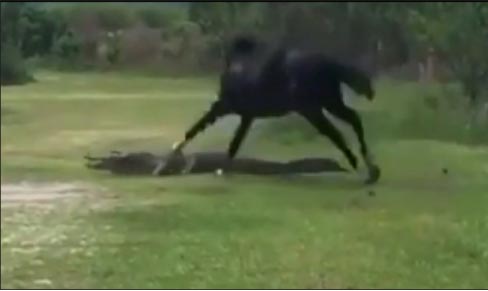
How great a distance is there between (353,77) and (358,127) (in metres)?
0.07

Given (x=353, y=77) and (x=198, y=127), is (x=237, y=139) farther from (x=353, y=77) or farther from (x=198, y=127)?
(x=353, y=77)

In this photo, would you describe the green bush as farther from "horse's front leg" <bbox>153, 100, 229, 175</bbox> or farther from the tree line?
"horse's front leg" <bbox>153, 100, 229, 175</bbox>

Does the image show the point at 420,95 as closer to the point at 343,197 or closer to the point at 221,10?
the point at 343,197

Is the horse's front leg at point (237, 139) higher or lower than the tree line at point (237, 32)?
lower

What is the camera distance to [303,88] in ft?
4.09

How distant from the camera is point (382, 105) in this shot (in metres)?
1.23

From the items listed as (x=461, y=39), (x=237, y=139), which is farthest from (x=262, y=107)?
(x=461, y=39)

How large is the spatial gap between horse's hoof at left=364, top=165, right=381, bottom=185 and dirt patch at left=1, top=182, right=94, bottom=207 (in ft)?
1.30

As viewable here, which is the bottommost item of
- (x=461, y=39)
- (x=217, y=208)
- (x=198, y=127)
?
(x=217, y=208)

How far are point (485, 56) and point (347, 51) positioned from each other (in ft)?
0.61

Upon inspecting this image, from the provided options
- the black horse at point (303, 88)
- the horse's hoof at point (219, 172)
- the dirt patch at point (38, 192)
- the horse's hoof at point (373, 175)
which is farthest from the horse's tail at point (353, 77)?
the dirt patch at point (38, 192)

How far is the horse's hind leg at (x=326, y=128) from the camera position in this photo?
48.9 inches

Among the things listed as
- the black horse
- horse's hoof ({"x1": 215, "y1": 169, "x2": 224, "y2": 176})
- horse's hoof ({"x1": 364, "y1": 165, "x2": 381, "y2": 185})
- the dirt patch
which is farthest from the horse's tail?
the dirt patch

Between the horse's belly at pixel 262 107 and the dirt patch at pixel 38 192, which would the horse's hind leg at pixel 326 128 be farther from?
the dirt patch at pixel 38 192
